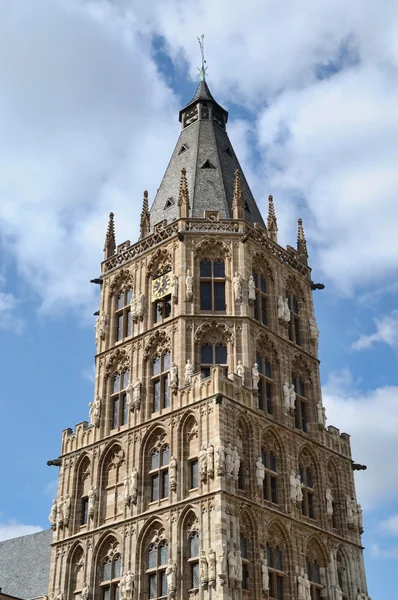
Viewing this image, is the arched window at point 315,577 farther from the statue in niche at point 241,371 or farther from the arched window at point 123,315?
the arched window at point 123,315

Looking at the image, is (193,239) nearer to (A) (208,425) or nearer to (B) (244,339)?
(B) (244,339)

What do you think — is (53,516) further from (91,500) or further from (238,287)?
(238,287)

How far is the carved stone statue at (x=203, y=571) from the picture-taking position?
3762 cm

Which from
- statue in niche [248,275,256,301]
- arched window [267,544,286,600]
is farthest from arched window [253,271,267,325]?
arched window [267,544,286,600]

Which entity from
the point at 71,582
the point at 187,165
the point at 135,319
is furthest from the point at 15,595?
the point at 187,165

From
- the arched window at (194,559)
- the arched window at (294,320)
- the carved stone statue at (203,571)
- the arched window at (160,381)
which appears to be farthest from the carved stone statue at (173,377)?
the carved stone statue at (203,571)

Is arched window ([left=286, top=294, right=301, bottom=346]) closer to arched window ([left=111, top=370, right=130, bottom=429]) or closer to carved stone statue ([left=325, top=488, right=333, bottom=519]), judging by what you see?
carved stone statue ([left=325, top=488, right=333, bottom=519])

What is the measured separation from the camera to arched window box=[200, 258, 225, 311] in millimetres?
47375

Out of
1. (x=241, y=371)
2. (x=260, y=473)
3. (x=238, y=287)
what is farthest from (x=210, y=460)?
(x=238, y=287)

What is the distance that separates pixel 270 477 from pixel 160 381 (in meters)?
7.22

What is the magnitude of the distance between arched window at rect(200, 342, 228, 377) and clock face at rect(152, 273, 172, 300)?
403cm

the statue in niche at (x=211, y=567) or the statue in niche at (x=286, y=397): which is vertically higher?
the statue in niche at (x=286, y=397)

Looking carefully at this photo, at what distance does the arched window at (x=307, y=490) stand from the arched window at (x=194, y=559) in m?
7.05

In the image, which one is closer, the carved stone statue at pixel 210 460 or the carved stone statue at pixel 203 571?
the carved stone statue at pixel 203 571
